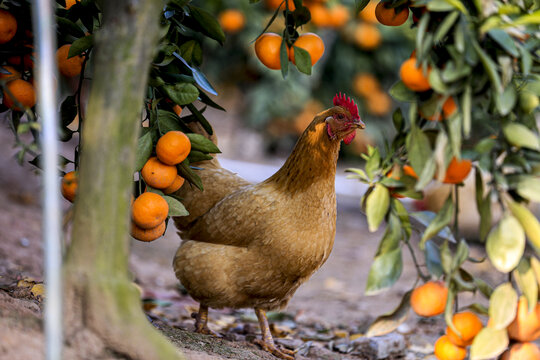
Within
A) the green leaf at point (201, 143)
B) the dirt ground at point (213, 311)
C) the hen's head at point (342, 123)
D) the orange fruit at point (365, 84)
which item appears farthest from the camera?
the orange fruit at point (365, 84)

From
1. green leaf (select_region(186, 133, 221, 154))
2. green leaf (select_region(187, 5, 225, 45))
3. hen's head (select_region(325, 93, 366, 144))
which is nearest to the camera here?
green leaf (select_region(186, 133, 221, 154))

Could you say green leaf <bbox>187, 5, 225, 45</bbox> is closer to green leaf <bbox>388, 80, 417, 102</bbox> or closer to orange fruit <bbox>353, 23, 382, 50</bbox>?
green leaf <bbox>388, 80, 417, 102</bbox>

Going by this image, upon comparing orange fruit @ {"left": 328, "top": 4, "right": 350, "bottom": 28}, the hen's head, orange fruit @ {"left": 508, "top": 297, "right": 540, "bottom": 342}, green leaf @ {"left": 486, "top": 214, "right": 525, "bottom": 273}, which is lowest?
orange fruit @ {"left": 508, "top": 297, "right": 540, "bottom": 342}

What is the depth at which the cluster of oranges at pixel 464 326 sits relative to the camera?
1.38 m

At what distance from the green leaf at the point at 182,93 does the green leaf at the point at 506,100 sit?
987 millimetres

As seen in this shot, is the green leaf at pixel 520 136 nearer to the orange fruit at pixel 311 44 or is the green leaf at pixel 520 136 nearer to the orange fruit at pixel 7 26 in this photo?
the orange fruit at pixel 311 44

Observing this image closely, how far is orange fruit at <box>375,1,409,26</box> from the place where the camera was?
1.67 metres

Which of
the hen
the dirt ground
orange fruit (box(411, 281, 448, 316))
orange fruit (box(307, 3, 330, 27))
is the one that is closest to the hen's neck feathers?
the hen

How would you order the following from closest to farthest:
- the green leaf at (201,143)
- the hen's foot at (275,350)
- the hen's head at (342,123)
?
the green leaf at (201,143), the hen's head at (342,123), the hen's foot at (275,350)

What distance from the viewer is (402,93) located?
142 cm

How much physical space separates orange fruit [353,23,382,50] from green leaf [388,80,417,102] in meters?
5.48

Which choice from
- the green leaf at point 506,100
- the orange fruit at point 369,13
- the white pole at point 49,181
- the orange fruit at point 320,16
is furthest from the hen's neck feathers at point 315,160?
the orange fruit at point 369,13

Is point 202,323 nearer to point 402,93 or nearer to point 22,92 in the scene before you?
point 22,92

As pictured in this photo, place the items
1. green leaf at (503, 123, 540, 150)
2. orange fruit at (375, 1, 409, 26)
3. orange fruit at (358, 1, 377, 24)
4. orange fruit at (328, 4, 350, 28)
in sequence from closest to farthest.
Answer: green leaf at (503, 123, 540, 150), orange fruit at (375, 1, 409, 26), orange fruit at (328, 4, 350, 28), orange fruit at (358, 1, 377, 24)
